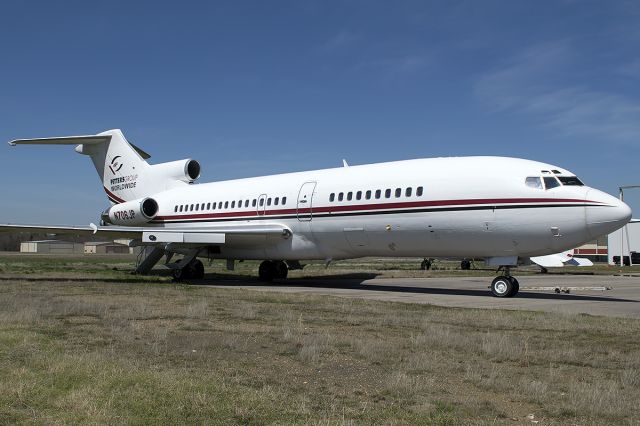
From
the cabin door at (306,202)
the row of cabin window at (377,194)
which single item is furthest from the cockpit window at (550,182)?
the cabin door at (306,202)

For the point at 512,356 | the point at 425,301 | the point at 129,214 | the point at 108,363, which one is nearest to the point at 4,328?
the point at 108,363

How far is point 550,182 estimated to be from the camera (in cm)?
1712

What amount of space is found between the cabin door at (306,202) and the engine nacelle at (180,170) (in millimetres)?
9721

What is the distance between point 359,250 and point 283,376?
14659 millimetres

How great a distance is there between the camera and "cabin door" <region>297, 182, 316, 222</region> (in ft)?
72.4

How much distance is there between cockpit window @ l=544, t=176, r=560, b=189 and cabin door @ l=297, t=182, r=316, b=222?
814cm

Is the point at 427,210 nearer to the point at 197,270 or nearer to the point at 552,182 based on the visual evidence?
the point at 552,182

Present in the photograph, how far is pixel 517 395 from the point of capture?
6027mm

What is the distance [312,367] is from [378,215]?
12809 millimetres

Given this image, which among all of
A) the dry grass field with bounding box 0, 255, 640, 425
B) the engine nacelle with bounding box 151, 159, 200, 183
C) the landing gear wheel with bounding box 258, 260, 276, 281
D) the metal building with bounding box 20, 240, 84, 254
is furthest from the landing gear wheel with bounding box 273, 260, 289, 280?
the metal building with bounding box 20, 240, 84, 254

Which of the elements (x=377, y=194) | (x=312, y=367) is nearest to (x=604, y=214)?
(x=377, y=194)

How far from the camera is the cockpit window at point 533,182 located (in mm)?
17203

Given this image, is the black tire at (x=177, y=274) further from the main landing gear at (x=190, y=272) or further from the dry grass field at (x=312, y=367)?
the dry grass field at (x=312, y=367)

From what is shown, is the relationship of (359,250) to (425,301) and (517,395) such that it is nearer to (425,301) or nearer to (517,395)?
(425,301)
